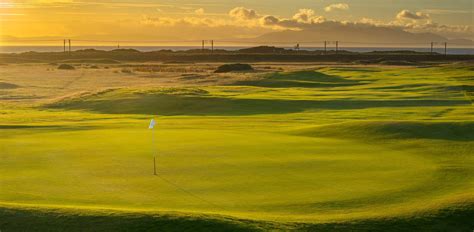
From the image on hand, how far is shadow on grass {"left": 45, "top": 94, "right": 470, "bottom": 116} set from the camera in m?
35.9

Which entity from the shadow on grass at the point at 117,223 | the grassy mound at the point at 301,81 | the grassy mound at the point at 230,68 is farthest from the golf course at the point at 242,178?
the grassy mound at the point at 230,68

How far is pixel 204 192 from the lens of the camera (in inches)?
468

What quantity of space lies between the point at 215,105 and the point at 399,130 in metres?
18.4

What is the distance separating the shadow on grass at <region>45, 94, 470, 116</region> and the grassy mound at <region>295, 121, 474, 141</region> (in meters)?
13.5

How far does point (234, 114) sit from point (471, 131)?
15257 mm

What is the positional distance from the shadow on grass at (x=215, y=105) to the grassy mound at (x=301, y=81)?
632 inches

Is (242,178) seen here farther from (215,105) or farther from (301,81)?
(301,81)

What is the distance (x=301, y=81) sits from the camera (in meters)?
57.2

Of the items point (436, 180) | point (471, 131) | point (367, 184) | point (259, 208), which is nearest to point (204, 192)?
point (259, 208)

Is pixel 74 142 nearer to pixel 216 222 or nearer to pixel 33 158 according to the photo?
pixel 33 158

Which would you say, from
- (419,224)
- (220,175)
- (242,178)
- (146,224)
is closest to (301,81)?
(220,175)

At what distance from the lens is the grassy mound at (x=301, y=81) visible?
55031 millimetres

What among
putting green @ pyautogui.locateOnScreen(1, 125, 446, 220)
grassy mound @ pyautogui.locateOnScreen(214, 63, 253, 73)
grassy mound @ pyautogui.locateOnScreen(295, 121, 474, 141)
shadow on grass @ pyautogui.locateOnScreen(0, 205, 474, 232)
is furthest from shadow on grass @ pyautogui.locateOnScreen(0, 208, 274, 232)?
grassy mound @ pyautogui.locateOnScreen(214, 63, 253, 73)

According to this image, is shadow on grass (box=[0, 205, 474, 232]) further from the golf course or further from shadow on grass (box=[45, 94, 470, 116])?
shadow on grass (box=[45, 94, 470, 116])
